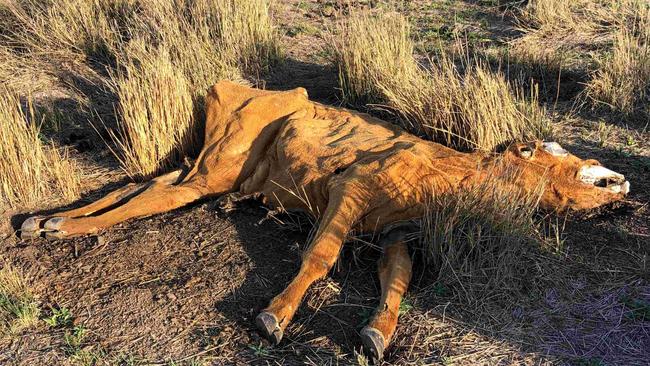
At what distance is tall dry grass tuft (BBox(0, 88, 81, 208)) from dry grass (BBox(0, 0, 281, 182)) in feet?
2.06

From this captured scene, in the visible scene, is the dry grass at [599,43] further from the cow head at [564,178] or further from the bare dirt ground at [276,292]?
the cow head at [564,178]

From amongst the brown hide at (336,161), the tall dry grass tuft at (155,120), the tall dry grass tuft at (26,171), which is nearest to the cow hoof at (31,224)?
the tall dry grass tuft at (26,171)

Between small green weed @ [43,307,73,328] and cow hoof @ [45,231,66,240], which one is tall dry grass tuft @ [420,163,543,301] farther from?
cow hoof @ [45,231,66,240]

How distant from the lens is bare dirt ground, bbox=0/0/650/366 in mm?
3438

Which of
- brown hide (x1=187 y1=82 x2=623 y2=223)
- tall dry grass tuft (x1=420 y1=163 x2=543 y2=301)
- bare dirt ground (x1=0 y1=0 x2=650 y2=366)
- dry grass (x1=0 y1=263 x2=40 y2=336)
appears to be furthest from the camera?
brown hide (x1=187 y1=82 x2=623 y2=223)

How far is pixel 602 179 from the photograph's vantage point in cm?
437

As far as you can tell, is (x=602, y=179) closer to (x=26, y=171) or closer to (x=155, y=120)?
(x=155, y=120)

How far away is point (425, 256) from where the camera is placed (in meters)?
3.98

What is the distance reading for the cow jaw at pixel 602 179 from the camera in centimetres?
430

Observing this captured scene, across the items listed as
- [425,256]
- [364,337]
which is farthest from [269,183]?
[364,337]

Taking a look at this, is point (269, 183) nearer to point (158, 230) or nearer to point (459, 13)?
point (158, 230)

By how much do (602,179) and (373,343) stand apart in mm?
2123

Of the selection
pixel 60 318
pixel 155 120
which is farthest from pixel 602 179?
pixel 60 318

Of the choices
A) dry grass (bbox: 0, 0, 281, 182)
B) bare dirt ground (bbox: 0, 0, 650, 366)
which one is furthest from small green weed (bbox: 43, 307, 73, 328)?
dry grass (bbox: 0, 0, 281, 182)
